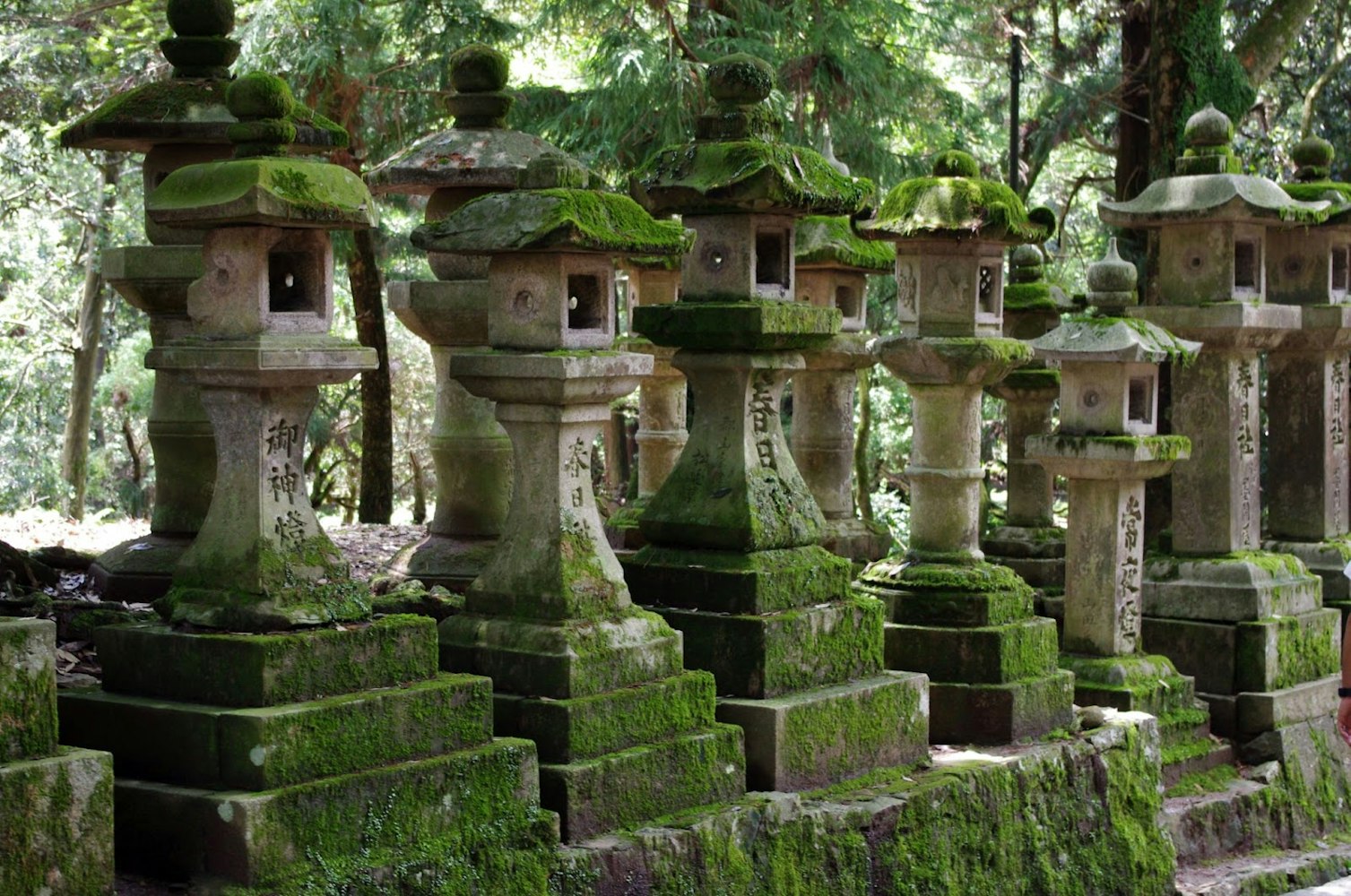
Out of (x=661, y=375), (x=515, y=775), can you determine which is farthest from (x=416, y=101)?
(x=515, y=775)

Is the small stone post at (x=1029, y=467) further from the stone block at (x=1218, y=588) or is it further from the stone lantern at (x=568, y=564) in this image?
the stone lantern at (x=568, y=564)

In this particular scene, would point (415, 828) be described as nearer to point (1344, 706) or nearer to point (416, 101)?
point (1344, 706)

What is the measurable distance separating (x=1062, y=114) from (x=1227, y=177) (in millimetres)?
6030

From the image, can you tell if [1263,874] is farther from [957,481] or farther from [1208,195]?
[1208,195]

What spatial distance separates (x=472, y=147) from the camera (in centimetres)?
729

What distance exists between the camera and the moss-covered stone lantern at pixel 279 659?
4844 mm

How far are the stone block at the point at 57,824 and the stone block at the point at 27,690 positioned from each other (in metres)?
0.05

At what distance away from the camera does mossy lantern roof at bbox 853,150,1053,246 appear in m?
7.64

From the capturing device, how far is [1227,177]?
372 inches

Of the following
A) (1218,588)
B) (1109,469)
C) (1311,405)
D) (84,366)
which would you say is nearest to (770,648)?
(1109,469)

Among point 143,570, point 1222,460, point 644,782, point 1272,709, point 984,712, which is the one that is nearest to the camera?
point 644,782

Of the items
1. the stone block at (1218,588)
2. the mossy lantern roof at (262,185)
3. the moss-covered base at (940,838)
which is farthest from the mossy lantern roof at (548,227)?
the stone block at (1218,588)

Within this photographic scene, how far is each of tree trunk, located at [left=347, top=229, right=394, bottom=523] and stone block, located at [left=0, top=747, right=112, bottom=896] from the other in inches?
334

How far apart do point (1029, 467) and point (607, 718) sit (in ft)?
15.5
